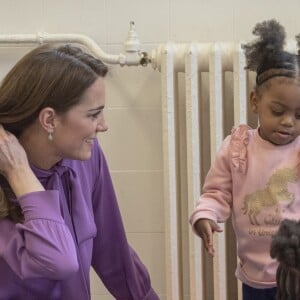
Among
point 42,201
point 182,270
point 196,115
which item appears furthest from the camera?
point 182,270

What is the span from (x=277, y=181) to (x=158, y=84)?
879 millimetres

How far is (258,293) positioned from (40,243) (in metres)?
0.49

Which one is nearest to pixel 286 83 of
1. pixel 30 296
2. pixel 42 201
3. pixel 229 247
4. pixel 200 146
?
pixel 42 201

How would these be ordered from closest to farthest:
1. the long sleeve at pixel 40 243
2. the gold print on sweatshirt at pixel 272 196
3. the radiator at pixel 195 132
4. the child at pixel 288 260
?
the child at pixel 288 260
the long sleeve at pixel 40 243
the gold print on sweatshirt at pixel 272 196
the radiator at pixel 195 132

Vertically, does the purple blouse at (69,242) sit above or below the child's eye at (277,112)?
below

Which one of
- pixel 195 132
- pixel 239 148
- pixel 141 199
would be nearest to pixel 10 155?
pixel 239 148

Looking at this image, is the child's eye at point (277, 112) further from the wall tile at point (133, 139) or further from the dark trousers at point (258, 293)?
the wall tile at point (133, 139)

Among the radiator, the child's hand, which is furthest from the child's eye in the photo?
the radiator

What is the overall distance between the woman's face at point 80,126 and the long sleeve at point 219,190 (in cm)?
28

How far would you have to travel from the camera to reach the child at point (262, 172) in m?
1.20

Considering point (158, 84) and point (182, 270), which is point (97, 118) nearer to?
point (158, 84)

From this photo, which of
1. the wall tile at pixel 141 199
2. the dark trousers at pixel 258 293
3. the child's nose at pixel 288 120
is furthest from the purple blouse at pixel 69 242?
the wall tile at pixel 141 199

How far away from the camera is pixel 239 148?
1304 millimetres

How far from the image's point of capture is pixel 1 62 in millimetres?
2088
